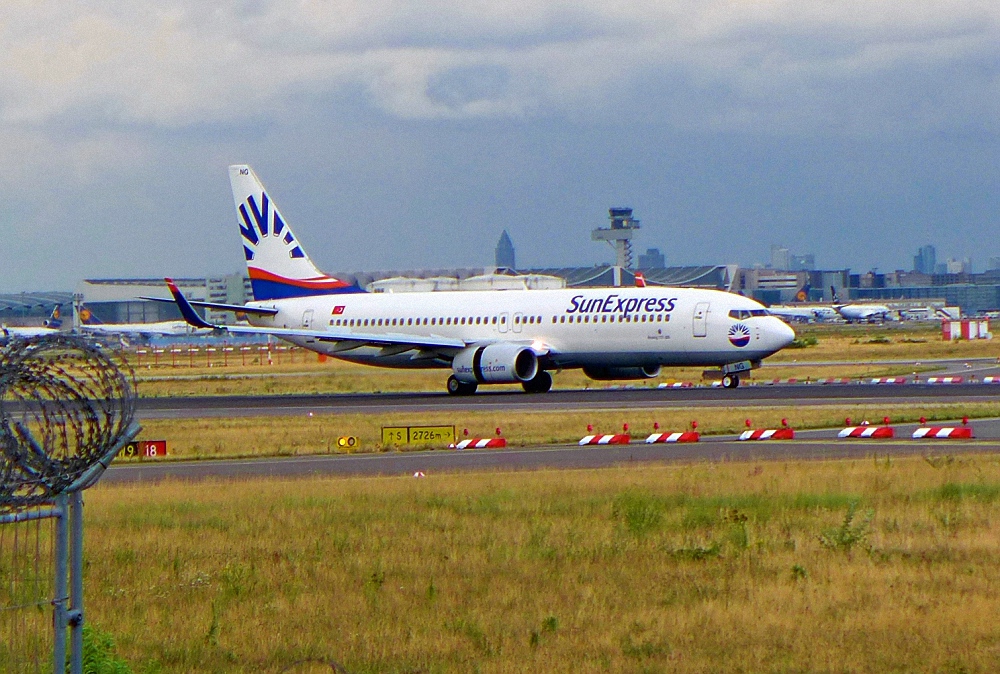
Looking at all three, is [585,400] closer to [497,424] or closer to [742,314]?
[742,314]

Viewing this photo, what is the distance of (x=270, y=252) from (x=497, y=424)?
24068 mm

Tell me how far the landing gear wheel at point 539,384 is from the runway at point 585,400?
0.38 metres

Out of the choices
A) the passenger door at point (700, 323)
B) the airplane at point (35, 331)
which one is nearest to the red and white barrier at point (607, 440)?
the airplane at point (35, 331)

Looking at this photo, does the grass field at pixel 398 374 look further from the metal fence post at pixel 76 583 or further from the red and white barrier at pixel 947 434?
the metal fence post at pixel 76 583

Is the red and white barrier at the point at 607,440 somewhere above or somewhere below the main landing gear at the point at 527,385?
below

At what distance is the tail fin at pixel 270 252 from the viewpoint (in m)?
54.1

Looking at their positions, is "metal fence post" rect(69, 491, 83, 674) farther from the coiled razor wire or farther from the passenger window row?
the passenger window row

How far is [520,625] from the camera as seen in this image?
1047 cm

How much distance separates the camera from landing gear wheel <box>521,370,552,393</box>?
4609 centimetres

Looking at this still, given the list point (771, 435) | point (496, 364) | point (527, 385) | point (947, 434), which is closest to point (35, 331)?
point (527, 385)

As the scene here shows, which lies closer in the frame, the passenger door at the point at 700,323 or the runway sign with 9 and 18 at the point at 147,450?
the runway sign with 9 and 18 at the point at 147,450

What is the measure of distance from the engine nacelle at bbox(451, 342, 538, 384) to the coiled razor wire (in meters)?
37.0

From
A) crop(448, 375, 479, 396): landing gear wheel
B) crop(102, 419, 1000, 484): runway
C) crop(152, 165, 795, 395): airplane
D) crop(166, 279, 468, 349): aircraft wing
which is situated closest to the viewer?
crop(102, 419, 1000, 484): runway

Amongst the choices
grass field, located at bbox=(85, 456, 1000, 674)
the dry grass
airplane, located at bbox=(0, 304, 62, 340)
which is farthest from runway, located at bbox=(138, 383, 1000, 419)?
grass field, located at bbox=(85, 456, 1000, 674)
